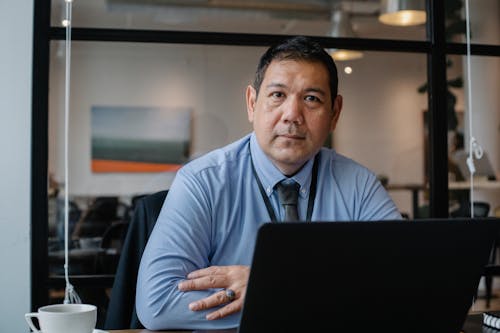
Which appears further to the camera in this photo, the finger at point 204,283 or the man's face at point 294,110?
the man's face at point 294,110

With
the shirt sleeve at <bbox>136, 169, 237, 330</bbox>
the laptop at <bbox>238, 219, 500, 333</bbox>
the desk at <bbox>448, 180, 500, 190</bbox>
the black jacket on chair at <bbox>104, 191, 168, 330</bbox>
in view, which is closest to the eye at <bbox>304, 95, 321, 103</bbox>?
the shirt sleeve at <bbox>136, 169, 237, 330</bbox>

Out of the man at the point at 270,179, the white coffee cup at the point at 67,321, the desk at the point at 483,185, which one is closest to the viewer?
the white coffee cup at the point at 67,321

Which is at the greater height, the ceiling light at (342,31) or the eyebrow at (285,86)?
the ceiling light at (342,31)

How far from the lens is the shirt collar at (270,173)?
1.85 meters

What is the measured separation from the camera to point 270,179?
6.11ft

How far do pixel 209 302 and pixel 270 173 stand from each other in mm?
596

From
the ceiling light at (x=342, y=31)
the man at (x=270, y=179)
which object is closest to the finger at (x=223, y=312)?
the man at (x=270, y=179)

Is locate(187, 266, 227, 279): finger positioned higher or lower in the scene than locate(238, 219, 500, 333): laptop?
lower

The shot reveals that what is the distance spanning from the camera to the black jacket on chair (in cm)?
Answer: 178

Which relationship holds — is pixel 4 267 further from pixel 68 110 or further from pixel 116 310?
pixel 116 310

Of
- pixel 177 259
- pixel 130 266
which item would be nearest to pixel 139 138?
pixel 130 266

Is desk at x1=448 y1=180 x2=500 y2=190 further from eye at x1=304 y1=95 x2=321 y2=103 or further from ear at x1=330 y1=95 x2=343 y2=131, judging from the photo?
eye at x1=304 y1=95 x2=321 y2=103

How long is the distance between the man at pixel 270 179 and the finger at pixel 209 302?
0.19 meters

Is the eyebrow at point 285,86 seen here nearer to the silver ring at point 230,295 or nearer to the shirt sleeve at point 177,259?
the shirt sleeve at point 177,259
